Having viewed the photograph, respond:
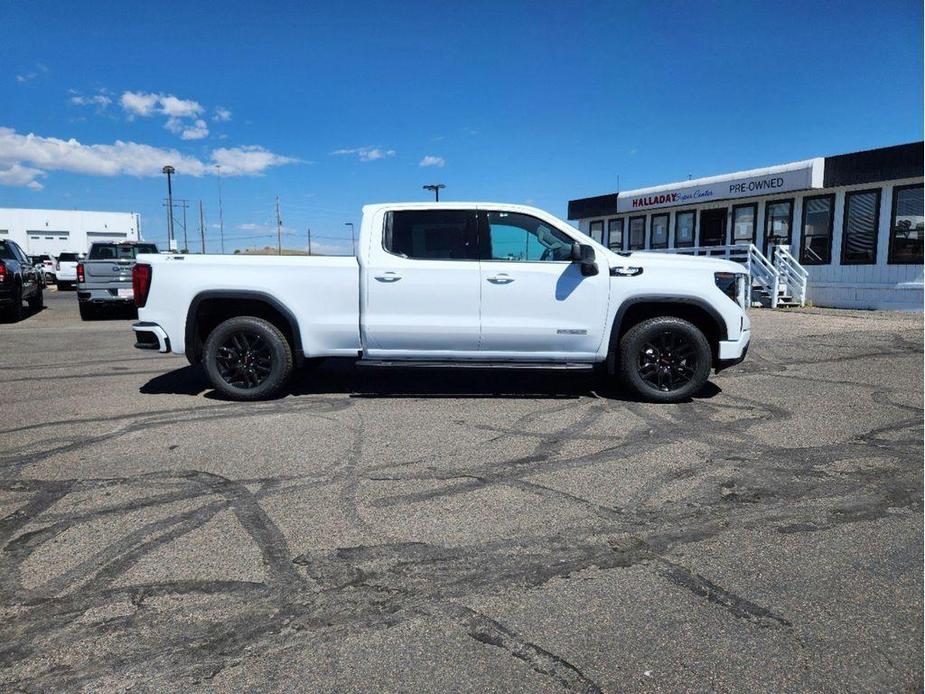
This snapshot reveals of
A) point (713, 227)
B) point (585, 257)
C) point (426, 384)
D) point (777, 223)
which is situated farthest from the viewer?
point (713, 227)

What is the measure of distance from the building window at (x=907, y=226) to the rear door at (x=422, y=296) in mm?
15489

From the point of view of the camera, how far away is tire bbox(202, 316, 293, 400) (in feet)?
22.0

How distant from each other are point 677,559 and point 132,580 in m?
2.62

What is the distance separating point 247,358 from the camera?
268 inches

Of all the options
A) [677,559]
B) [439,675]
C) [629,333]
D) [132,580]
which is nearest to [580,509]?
[677,559]

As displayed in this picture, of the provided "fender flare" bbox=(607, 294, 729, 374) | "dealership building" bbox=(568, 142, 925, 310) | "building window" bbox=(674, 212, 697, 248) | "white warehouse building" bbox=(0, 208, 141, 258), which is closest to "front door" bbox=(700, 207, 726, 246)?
"dealership building" bbox=(568, 142, 925, 310)

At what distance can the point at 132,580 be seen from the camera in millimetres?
3123

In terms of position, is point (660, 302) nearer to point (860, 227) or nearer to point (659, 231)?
point (860, 227)

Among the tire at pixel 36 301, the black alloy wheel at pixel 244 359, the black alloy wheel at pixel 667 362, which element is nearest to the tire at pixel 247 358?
the black alloy wheel at pixel 244 359

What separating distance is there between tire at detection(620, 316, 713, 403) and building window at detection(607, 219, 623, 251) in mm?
20750

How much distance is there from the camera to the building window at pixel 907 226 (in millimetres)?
17047

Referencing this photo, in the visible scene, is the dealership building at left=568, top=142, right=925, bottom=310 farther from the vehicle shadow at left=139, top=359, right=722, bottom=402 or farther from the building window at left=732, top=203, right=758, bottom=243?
the vehicle shadow at left=139, top=359, right=722, bottom=402

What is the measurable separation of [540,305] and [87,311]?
45.0 ft

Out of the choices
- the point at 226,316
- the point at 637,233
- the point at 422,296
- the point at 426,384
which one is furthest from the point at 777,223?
the point at 226,316
